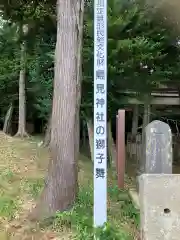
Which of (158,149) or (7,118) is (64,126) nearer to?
(158,149)

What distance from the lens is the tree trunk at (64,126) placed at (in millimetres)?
5953

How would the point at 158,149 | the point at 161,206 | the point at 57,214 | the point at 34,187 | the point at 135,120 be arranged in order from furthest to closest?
the point at 135,120
the point at 34,187
the point at 57,214
the point at 158,149
the point at 161,206

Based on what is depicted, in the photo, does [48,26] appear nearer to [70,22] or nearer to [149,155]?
[70,22]

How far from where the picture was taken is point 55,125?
6.06 metres

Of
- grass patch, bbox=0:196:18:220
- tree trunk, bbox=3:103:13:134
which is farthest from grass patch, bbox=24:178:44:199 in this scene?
tree trunk, bbox=3:103:13:134

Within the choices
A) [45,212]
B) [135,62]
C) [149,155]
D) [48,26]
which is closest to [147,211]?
[149,155]

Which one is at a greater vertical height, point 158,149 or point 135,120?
point 135,120

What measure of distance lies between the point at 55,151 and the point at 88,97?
499 cm

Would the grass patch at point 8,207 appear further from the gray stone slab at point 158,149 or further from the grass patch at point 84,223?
the gray stone slab at point 158,149

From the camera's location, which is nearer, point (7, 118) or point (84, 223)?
point (84, 223)

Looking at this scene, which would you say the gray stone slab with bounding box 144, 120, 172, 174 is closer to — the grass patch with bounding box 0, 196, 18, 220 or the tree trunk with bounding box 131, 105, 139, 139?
the grass patch with bounding box 0, 196, 18, 220

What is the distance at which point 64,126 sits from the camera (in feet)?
19.6

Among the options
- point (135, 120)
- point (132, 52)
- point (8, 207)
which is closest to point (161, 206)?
point (8, 207)

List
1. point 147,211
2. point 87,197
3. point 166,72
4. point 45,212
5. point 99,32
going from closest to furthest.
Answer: point 147,211 → point 99,32 → point 45,212 → point 87,197 → point 166,72
